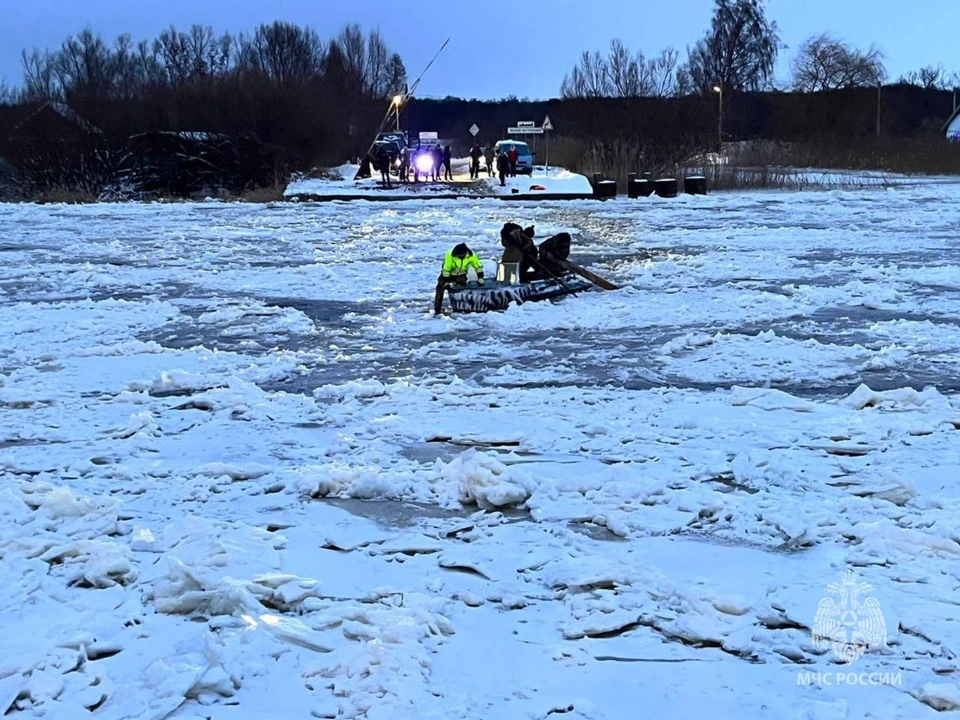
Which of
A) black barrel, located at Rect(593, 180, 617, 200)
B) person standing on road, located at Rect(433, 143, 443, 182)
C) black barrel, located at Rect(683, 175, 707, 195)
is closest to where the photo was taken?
black barrel, located at Rect(593, 180, 617, 200)

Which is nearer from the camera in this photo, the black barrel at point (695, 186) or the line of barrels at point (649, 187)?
the line of barrels at point (649, 187)

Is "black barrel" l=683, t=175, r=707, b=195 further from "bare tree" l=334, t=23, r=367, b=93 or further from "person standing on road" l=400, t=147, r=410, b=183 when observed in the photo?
"bare tree" l=334, t=23, r=367, b=93

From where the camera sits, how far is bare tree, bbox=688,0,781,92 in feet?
239

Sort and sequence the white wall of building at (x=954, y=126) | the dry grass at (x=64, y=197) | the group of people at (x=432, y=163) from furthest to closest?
the white wall of building at (x=954, y=126) < the group of people at (x=432, y=163) < the dry grass at (x=64, y=197)

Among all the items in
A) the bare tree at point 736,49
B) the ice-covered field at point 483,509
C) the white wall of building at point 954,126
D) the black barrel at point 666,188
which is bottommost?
the ice-covered field at point 483,509

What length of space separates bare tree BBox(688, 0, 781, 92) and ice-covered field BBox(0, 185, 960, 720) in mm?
66663

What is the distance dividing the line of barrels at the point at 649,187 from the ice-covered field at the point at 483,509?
19.9 m

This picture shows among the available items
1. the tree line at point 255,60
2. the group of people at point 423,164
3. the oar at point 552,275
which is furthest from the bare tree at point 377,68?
the oar at point 552,275

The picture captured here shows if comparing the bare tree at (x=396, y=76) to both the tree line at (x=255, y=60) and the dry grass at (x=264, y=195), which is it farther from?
the dry grass at (x=264, y=195)

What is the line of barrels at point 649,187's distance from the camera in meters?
31.4

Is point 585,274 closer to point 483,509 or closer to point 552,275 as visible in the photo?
point 552,275

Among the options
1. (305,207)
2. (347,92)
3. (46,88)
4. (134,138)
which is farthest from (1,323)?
(46,88)

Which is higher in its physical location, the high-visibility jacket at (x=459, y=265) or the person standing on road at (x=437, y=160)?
the person standing on road at (x=437, y=160)

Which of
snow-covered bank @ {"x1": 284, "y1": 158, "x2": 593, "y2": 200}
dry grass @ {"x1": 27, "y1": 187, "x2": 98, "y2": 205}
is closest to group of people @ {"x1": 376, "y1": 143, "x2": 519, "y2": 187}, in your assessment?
snow-covered bank @ {"x1": 284, "y1": 158, "x2": 593, "y2": 200}
